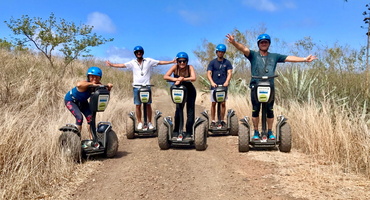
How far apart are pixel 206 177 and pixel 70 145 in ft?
7.17

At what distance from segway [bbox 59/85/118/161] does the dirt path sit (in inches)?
9.7

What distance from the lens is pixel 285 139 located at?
18.6ft

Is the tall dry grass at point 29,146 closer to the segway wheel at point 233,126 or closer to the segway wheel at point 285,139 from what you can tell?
the segway wheel at point 233,126

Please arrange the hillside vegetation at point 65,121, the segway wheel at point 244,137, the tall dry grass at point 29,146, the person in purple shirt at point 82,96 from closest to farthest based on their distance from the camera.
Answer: the tall dry grass at point 29,146
the hillside vegetation at point 65,121
the person in purple shirt at point 82,96
the segway wheel at point 244,137

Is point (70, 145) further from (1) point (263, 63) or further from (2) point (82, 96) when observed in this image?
(1) point (263, 63)

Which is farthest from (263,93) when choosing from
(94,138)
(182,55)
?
(94,138)

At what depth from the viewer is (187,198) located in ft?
12.3

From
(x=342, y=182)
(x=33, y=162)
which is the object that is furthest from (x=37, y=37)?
(x=342, y=182)

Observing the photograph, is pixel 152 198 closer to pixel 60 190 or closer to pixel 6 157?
pixel 60 190

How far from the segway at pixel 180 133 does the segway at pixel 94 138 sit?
97 centimetres

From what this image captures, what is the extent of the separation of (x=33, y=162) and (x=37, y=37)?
923cm

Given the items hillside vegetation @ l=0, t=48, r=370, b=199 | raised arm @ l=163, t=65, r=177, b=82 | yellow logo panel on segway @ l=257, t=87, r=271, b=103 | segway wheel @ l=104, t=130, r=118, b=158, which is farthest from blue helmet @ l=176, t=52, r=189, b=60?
hillside vegetation @ l=0, t=48, r=370, b=199

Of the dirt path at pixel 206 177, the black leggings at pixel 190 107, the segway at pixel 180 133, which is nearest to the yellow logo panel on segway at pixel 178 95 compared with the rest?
the segway at pixel 180 133

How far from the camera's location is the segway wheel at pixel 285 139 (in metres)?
5.64
